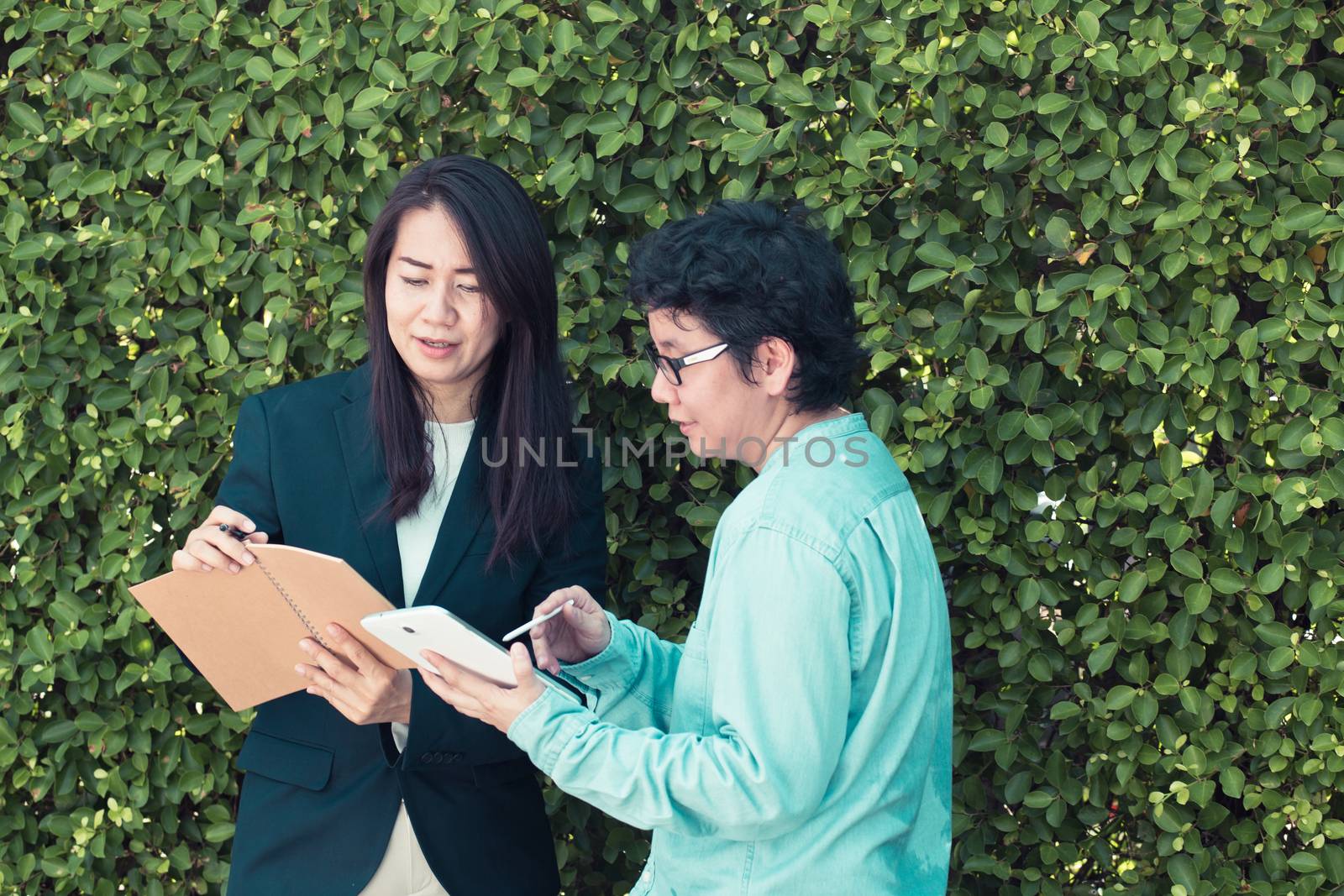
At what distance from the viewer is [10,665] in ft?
11.4

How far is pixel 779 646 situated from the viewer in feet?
5.32

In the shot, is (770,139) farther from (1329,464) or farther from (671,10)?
(1329,464)

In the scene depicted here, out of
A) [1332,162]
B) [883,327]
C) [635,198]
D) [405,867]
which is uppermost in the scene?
[635,198]

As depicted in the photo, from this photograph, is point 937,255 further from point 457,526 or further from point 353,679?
point 353,679

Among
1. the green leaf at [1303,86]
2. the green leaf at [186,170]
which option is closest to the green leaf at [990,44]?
the green leaf at [1303,86]

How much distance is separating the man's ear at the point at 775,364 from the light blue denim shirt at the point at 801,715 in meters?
0.08

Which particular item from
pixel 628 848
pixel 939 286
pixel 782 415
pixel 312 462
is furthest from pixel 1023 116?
pixel 628 848

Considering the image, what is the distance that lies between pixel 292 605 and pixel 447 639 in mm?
543

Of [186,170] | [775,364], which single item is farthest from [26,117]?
[775,364]

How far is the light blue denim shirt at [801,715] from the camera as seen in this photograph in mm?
1628

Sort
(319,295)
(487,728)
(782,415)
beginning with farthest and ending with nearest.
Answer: (319,295), (487,728), (782,415)

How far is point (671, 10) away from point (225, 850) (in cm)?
262

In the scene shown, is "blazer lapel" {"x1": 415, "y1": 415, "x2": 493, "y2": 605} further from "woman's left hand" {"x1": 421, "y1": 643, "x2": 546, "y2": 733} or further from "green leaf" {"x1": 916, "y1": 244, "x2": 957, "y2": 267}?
"green leaf" {"x1": 916, "y1": 244, "x2": 957, "y2": 267}

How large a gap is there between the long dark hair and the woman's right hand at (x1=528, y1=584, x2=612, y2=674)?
35 centimetres
